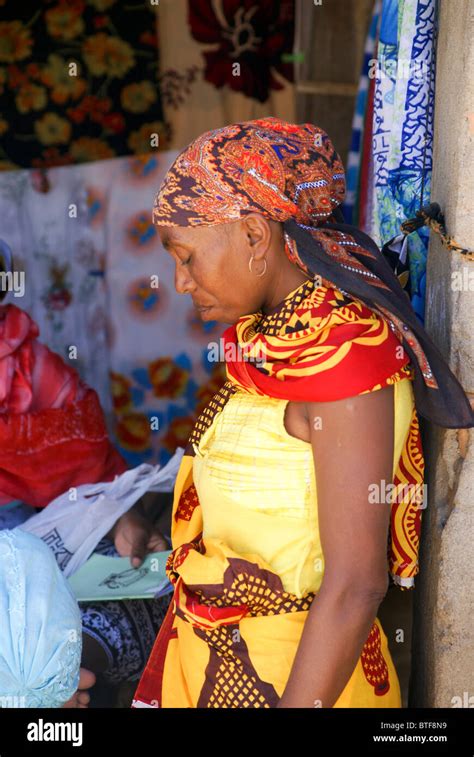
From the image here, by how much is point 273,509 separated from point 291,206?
537mm

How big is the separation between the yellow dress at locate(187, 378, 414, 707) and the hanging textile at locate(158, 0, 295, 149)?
306 cm

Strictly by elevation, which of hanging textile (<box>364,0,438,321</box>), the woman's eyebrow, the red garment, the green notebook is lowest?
the green notebook

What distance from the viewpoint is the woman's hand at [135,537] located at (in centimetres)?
300

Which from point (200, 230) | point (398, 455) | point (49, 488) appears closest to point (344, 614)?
point (398, 455)

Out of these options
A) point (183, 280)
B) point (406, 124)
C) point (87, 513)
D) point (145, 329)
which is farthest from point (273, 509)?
point (145, 329)

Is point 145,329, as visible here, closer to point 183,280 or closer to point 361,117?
point 361,117

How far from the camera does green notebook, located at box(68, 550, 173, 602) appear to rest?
9.24ft

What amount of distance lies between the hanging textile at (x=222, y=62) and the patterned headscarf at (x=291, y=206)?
294 cm

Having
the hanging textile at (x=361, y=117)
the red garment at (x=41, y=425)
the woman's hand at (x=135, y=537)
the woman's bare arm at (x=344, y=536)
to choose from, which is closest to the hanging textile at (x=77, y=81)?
the red garment at (x=41, y=425)

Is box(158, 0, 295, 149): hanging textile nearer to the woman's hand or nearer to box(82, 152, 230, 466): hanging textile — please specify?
box(82, 152, 230, 466): hanging textile

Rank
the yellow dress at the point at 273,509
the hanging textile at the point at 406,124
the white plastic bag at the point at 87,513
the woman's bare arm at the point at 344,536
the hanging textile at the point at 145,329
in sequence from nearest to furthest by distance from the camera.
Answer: the woman's bare arm at the point at 344,536
the yellow dress at the point at 273,509
the hanging textile at the point at 406,124
the white plastic bag at the point at 87,513
the hanging textile at the point at 145,329

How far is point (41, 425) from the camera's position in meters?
3.30

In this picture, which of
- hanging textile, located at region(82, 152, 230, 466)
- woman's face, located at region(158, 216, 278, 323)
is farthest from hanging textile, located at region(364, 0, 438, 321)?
hanging textile, located at region(82, 152, 230, 466)

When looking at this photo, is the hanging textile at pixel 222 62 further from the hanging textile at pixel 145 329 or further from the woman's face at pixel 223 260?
the woman's face at pixel 223 260
